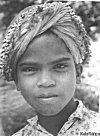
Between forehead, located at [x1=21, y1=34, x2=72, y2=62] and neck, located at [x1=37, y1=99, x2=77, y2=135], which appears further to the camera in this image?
neck, located at [x1=37, y1=99, x2=77, y2=135]

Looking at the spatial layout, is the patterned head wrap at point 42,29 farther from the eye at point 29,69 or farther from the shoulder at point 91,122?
the shoulder at point 91,122

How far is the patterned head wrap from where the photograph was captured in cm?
68

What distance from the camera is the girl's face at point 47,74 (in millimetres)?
681

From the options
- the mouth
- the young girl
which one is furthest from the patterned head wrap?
the mouth

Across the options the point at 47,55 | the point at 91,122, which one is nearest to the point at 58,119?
the point at 91,122

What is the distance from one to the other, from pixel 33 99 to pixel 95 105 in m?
0.56

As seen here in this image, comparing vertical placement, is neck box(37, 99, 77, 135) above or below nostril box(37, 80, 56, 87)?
below

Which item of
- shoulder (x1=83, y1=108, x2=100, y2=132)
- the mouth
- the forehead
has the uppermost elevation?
the forehead

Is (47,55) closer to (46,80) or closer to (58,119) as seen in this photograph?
(46,80)

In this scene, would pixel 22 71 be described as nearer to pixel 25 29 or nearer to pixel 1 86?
pixel 25 29

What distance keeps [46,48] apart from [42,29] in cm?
4

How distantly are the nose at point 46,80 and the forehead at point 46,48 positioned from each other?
3 centimetres

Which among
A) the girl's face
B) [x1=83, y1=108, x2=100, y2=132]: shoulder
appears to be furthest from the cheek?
[x1=83, y1=108, x2=100, y2=132]: shoulder

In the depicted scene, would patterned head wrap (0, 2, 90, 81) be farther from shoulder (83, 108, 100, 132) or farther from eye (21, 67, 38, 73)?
shoulder (83, 108, 100, 132)
